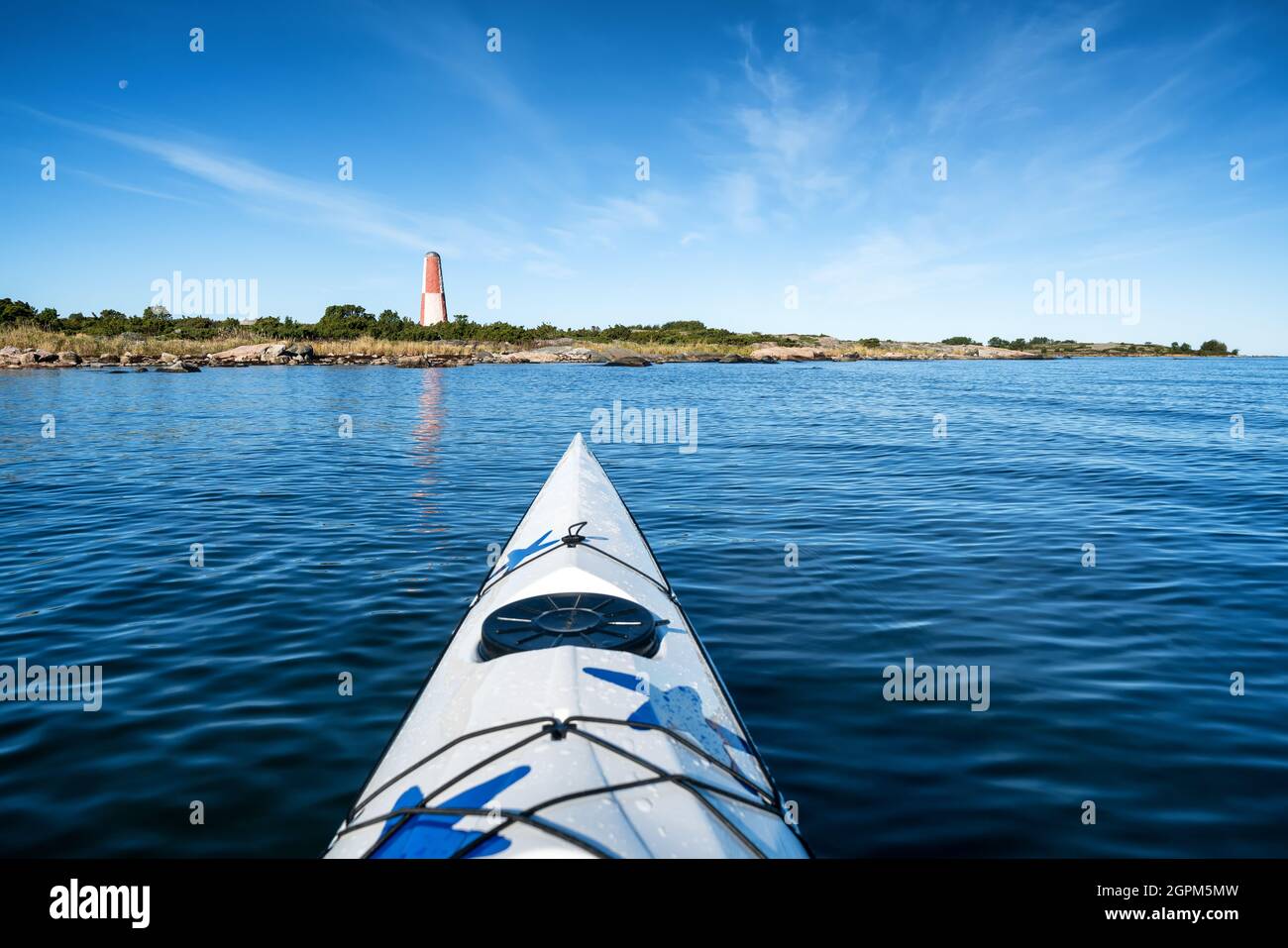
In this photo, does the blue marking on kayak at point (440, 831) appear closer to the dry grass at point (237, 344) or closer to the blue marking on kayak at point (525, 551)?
the blue marking on kayak at point (525, 551)

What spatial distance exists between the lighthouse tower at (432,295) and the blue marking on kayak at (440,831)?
8496 cm

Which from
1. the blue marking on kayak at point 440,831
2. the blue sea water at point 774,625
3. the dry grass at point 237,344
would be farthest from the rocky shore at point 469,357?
the blue marking on kayak at point 440,831

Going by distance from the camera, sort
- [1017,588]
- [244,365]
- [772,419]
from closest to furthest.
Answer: [1017,588] → [772,419] → [244,365]

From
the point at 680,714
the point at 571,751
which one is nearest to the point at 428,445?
the point at 680,714

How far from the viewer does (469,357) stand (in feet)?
246

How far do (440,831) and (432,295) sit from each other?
86110 millimetres

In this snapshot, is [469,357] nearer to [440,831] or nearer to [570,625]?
[570,625]

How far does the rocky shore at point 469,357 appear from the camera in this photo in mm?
48562

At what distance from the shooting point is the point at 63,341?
50.9m

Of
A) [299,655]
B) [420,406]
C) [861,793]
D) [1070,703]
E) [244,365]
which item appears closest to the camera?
[861,793]
